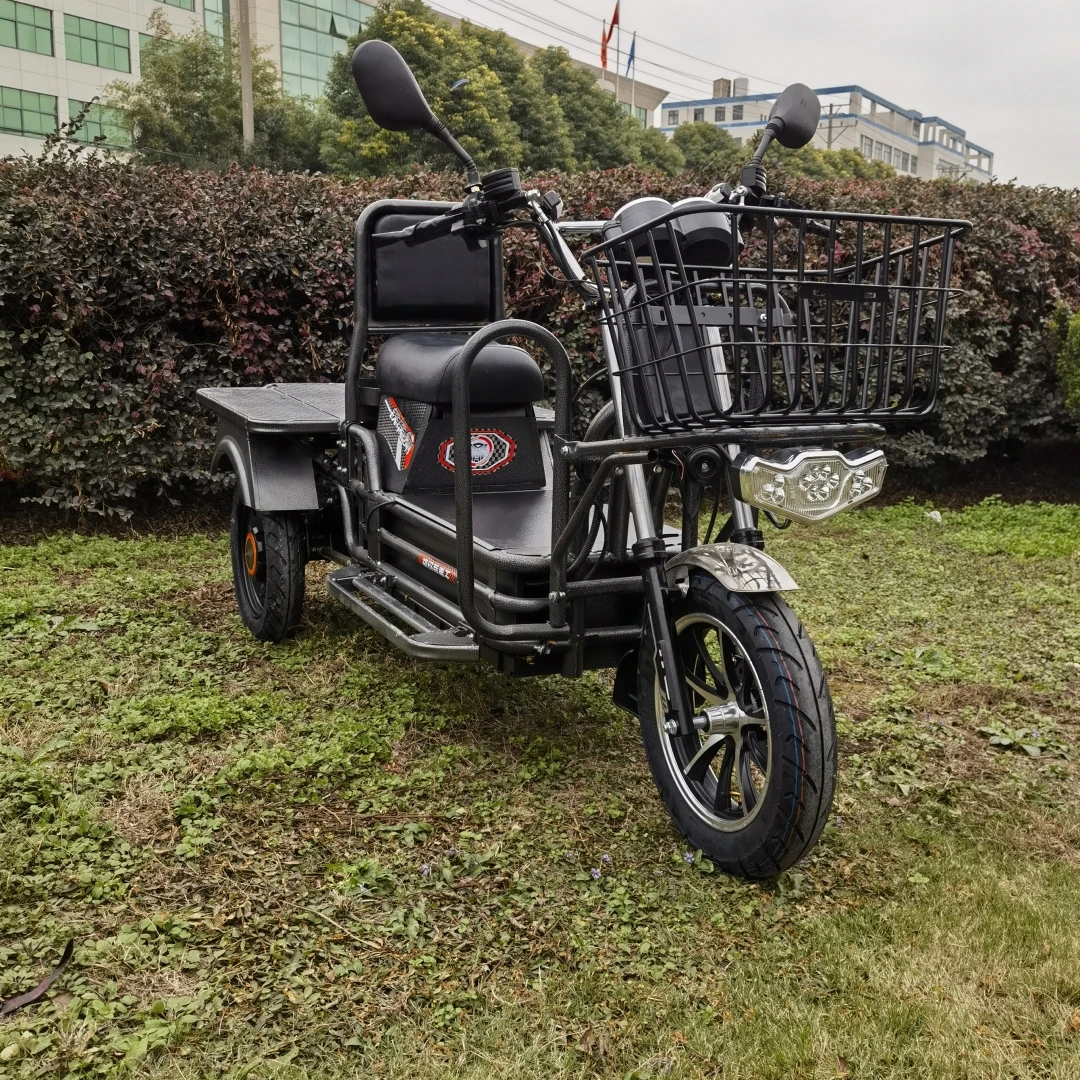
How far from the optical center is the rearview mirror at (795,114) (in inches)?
116

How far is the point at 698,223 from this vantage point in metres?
2.69

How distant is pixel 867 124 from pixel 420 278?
98.1 m

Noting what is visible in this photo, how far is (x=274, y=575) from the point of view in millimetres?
4051

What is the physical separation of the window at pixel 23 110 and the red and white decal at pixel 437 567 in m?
39.9

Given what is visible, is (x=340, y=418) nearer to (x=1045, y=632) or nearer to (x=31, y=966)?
(x=31, y=966)

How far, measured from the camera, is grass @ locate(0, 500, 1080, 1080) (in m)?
1.98

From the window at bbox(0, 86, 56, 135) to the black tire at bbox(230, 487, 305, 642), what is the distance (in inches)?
1527

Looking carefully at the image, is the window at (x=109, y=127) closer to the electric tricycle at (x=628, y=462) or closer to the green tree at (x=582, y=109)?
the green tree at (x=582, y=109)

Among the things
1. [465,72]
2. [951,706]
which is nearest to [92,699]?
[951,706]

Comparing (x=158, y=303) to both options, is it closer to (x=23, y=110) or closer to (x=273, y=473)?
(x=273, y=473)

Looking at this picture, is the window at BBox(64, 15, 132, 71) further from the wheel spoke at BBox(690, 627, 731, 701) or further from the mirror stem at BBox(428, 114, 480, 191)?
the wheel spoke at BBox(690, 627, 731, 701)

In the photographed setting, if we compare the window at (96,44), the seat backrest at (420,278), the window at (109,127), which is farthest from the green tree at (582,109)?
the seat backrest at (420,278)

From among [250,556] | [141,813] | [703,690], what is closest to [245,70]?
[250,556]

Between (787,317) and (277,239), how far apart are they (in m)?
4.09
